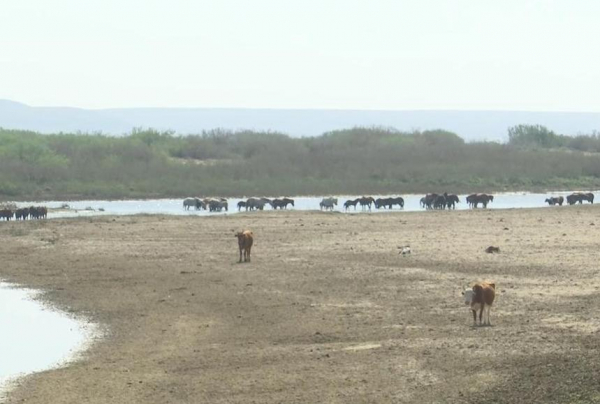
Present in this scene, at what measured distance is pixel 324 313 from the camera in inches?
704

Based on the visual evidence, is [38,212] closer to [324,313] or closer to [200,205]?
[200,205]

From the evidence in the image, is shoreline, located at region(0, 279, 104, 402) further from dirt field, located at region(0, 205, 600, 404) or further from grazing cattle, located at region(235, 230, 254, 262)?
grazing cattle, located at region(235, 230, 254, 262)

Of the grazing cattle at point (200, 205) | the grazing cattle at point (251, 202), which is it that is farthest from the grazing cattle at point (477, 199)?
the grazing cattle at point (200, 205)

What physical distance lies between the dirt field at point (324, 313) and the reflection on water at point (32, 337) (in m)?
0.42

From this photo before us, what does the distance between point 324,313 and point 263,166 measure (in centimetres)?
5079

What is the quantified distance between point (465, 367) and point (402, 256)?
12191mm

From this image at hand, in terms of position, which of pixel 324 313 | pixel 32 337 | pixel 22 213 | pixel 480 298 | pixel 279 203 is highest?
pixel 279 203

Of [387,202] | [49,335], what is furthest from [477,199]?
[49,335]

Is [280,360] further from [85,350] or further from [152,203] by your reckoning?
[152,203]

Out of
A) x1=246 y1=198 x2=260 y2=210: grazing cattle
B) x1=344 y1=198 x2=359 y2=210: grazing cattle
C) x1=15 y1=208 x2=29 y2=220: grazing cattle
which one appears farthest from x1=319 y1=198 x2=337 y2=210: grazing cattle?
x1=15 y1=208 x2=29 y2=220: grazing cattle

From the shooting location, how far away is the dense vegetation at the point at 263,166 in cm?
6059

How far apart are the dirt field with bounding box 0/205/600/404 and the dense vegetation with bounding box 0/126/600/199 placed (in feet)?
88.8

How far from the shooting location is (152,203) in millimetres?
55000

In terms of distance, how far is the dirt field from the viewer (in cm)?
1266
